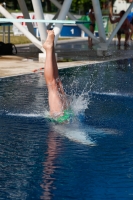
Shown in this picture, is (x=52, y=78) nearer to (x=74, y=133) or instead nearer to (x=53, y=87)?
(x=53, y=87)

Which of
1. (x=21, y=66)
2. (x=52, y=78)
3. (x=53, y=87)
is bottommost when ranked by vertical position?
(x=21, y=66)

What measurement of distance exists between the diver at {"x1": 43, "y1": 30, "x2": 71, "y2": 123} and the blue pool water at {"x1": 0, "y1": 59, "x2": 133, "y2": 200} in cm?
17

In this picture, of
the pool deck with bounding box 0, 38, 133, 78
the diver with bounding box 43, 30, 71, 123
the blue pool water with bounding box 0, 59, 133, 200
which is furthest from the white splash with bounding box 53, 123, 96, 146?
the pool deck with bounding box 0, 38, 133, 78

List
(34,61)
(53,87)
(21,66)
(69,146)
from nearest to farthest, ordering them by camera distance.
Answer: (69,146) → (53,87) → (21,66) → (34,61)

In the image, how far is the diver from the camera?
348 inches

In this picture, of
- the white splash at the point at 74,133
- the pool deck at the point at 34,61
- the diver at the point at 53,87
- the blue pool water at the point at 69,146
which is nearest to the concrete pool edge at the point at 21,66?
the pool deck at the point at 34,61

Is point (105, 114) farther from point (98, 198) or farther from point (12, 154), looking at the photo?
point (98, 198)

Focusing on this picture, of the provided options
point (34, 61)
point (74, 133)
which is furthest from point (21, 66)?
point (74, 133)

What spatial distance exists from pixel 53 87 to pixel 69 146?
172 centimetres

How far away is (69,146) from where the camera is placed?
741cm

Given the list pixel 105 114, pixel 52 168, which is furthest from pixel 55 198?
pixel 105 114

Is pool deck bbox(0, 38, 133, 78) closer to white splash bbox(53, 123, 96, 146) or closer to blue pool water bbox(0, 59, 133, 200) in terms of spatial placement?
blue pool water bbox(0, 59, 133, 200)

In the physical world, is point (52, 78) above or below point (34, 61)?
above

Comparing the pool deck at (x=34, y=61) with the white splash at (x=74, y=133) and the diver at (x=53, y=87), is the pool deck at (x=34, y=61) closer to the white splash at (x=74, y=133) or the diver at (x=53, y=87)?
the diver at (x=53, y=87)
